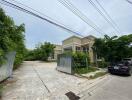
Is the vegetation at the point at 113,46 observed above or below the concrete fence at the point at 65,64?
above

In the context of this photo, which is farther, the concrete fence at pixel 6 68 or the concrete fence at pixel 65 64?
the concrete fence at pixel 65 64

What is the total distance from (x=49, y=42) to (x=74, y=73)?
17.1 metres

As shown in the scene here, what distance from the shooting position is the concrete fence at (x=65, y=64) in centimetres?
1109

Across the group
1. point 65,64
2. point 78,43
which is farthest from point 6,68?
point 78,43

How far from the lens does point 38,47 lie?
29.0m

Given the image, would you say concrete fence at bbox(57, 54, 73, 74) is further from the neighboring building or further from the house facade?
the neighboring building

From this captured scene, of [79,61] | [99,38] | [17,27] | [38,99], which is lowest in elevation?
[38,99]

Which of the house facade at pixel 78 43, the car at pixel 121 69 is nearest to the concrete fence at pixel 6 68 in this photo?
the car at pixel 121 69

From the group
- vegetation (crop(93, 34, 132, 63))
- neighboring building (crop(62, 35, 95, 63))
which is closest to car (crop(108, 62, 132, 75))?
vegetation (crop(93, 34, 132, 63))

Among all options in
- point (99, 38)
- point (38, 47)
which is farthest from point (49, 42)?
point (99, 38)

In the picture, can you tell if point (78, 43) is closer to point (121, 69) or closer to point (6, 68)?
point (121, 69)

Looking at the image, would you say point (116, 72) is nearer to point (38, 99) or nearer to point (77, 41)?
point (38, 99)

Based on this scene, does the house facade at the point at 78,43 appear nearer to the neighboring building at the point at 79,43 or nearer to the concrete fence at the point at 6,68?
the neighboring building at the point at 79,43

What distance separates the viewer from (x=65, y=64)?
38.9ft
